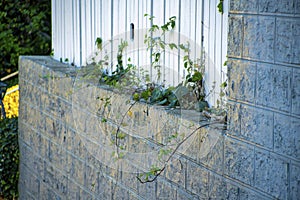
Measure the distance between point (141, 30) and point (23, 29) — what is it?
687 centimetres

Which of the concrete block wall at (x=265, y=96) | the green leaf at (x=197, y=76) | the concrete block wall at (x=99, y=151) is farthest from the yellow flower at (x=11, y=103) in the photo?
the concrete block wall at (x=265, y=96)

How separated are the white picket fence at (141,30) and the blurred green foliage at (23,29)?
446cm

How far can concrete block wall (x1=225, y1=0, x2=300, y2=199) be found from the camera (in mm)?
2807

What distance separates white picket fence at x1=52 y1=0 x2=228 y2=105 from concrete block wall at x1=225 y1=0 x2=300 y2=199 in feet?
1.91

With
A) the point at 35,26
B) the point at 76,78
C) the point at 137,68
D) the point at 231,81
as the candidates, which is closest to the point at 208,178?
the point at 231,81

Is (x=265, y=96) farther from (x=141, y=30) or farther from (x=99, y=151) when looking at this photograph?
(x=99, y=151)

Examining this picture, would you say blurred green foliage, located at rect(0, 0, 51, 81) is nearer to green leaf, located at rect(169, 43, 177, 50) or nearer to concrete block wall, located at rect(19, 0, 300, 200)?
concrete block wall, located at rect(19, 0, 300, 200)

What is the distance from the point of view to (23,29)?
444 inches

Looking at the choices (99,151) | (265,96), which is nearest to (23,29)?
(99,151)

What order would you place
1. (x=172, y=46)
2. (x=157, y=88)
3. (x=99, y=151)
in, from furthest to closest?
(x=99, y=151) < (x=157, y=88) < (x=172, y=46)

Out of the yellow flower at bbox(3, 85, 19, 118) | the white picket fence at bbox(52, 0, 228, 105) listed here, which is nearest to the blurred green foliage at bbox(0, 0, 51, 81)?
the yellow flower at bbox(3, 85, 19, 118)

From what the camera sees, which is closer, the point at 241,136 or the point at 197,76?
the point at 241,136

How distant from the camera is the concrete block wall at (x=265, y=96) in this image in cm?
281

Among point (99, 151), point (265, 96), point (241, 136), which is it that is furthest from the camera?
point (99, 151)
